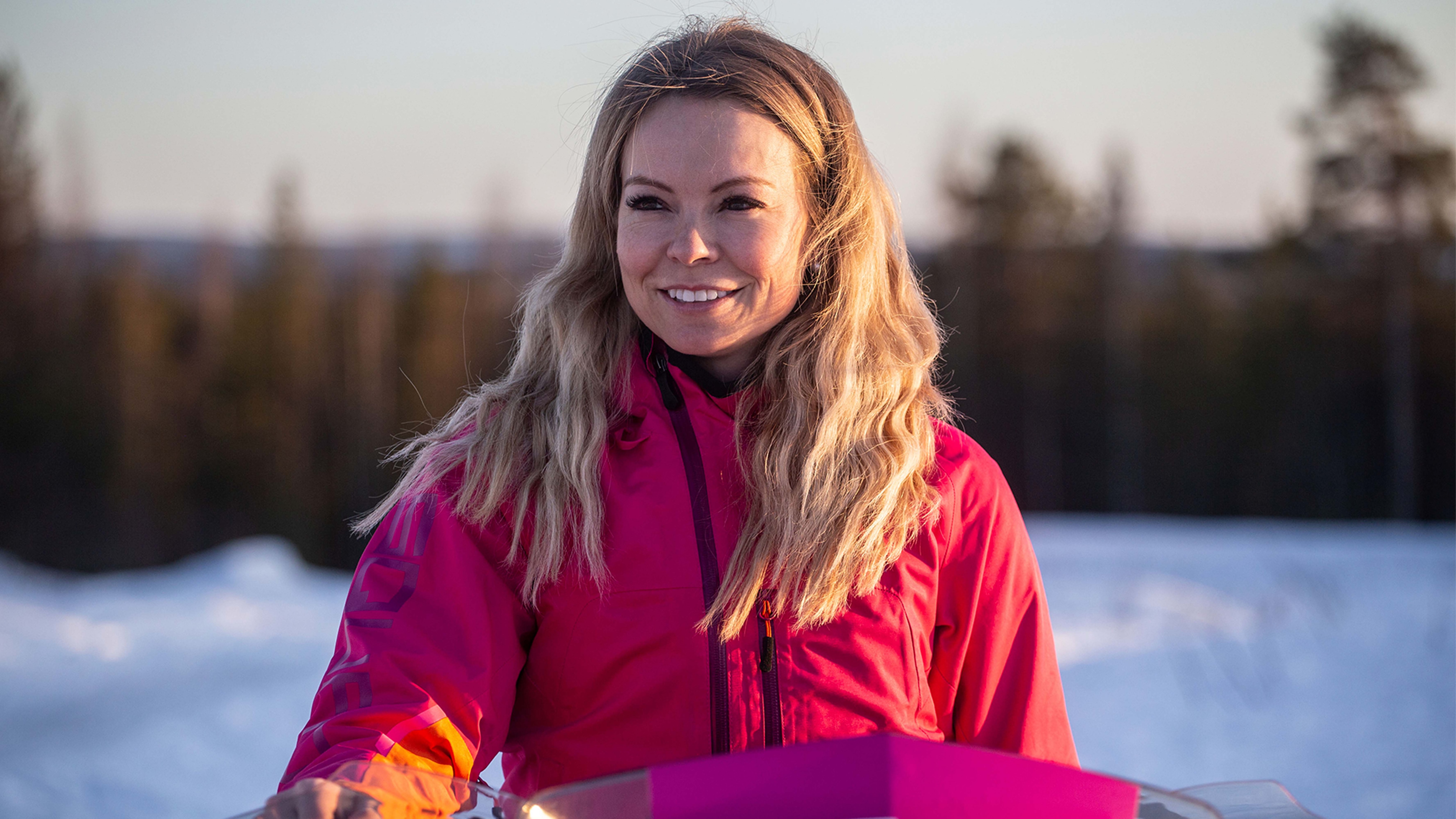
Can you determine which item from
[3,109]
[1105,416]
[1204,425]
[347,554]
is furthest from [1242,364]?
[3,109]

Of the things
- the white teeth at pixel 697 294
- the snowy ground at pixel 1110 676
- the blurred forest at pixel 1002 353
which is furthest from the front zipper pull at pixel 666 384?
the blurred forest at pixel 1002 353

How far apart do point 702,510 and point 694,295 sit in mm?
310

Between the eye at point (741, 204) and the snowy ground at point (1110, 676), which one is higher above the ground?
the eye at point (741, 204)

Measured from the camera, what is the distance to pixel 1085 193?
2205cm

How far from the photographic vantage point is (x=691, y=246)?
1.46 metres

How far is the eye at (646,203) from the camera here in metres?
1.51

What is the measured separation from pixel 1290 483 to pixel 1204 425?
1.89 meters

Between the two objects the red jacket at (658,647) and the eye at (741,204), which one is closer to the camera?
the red jacket at (658,647)

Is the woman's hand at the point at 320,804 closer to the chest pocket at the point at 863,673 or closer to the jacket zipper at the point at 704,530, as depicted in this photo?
the jacket zipper at the point at 704,530

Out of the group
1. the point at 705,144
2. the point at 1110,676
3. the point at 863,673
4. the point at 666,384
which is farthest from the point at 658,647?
the point at 1110,676

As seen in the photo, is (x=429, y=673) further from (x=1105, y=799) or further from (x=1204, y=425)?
(x=1204, y=425)

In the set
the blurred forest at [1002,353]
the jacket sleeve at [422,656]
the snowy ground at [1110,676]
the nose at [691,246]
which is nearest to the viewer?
the jacket sleeve at [422,656]

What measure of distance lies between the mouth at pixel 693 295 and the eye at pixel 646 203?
0.39 feet

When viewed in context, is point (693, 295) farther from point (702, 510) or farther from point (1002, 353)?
point (1002, 353)
